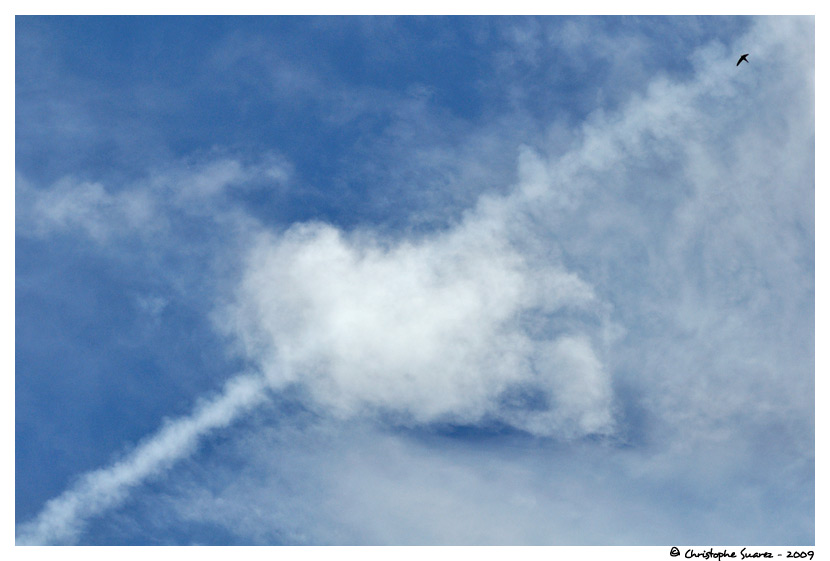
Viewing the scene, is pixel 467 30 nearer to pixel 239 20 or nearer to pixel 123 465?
pixel 239 20

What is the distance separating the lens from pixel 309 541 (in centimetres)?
10944

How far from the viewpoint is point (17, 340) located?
362 ft

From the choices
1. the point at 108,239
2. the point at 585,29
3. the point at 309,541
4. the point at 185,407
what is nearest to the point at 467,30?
the point at 585,29

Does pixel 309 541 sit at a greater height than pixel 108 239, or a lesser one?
lesser

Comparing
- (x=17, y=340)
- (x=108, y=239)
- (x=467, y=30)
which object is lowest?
(x=17, y=340)
